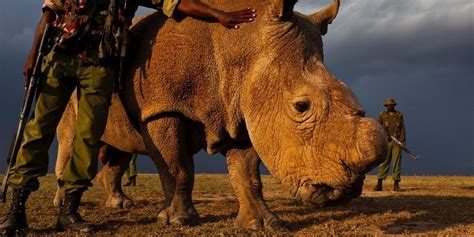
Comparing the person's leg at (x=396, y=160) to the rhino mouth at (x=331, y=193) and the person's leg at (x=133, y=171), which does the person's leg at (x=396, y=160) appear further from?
the rhino mouth at (x=331, y=193)

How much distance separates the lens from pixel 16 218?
4402 millimetres

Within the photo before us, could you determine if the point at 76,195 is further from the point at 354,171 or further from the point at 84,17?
the point at 354,171

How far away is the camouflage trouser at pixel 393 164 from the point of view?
14.0 m

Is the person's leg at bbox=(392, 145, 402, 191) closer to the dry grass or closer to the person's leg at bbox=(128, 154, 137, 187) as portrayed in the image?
the dry grass

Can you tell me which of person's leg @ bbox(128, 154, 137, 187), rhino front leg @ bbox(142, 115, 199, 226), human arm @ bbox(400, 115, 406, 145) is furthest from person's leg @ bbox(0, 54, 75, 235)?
human arm @ bbox(400, 115, 406, 145)

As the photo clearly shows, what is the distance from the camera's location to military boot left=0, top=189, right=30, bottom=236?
4.31 metres

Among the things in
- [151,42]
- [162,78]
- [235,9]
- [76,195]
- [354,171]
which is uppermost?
[235,9]

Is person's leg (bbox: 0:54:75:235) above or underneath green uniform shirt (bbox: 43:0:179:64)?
underneath

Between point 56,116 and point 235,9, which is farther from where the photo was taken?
point 235,9

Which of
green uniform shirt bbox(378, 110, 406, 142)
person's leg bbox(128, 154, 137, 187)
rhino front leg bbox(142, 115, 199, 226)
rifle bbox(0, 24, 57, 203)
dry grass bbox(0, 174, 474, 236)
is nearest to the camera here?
rifle bbox(0, 24, 57, 203)

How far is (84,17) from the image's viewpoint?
466cm

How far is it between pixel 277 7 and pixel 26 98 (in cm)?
238

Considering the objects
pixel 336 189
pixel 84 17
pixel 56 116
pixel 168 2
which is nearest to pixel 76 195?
pixel 56 116

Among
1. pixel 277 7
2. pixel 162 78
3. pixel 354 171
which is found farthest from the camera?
pixel 162 78
